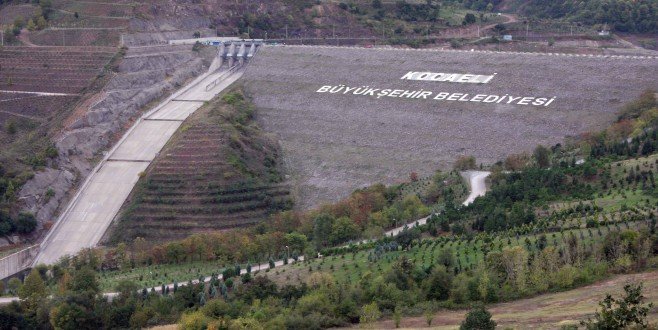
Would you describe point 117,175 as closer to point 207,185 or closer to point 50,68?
point 207,185

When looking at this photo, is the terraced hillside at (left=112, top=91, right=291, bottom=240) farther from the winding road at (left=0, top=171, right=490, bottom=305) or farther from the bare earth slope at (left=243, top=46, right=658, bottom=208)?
the winding road at (left=0, top=171, right=490, bottom=305)

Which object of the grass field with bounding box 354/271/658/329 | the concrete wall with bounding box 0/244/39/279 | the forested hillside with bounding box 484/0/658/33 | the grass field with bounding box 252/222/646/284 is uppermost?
the grass field with bounding box 354/271/658/329

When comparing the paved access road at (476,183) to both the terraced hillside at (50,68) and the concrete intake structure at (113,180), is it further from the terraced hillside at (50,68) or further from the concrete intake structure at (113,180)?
the terraced hillside at (50,68)

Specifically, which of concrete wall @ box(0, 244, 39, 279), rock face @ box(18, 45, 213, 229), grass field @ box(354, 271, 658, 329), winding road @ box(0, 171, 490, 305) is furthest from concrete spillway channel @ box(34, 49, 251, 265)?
grass field @ box(354, 271, 658, 329)

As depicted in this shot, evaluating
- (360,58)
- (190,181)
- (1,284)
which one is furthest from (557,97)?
(1,284)

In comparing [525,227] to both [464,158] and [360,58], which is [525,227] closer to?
[464,158]

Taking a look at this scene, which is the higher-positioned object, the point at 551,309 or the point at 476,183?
the point at 551,309

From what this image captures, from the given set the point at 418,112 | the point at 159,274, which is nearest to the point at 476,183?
the point at 418,112
